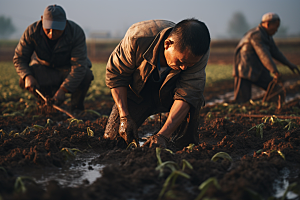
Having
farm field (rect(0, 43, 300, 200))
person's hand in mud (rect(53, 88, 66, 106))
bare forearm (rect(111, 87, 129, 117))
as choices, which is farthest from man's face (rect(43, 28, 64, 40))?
bare forearm (rect(111, 87, 129, 117))

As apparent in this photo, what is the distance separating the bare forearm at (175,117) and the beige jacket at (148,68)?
62 millimetres

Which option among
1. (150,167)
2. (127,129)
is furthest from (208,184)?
(127,129)

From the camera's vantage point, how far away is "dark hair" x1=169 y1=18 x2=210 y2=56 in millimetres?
2656

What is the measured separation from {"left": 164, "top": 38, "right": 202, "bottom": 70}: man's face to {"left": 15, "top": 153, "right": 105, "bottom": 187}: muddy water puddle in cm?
118

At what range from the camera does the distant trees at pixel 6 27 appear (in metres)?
153

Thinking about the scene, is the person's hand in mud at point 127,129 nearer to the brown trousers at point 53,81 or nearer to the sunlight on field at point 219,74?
the brown trousers at point 53,81

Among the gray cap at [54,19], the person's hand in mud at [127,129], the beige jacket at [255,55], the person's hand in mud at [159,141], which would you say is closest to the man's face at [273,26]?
the beige jacket at [255,55]

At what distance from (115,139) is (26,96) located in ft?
15.4

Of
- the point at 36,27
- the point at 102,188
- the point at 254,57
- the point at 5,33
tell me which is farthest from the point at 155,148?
the point at 5,33

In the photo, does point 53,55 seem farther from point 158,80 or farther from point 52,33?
point 158,80

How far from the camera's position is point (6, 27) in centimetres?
15312

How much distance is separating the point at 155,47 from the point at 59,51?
8.39 feet

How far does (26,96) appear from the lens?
7398mm

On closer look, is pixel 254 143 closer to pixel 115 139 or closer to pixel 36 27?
pixel 115 139
